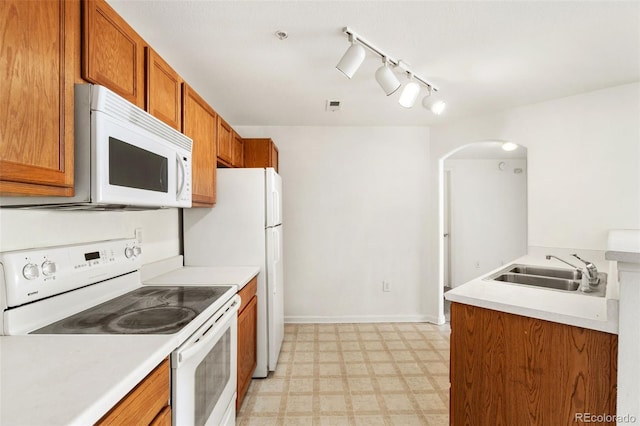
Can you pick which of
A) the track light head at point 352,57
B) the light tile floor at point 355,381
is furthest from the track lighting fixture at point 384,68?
the light tile floor at point 355,381

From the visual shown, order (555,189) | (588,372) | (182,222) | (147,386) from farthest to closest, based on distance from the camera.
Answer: (555,189) → (182,222) → (588,372) → (147,386)

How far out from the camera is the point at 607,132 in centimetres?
262

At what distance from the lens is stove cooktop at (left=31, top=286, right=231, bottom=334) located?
3.86 feet

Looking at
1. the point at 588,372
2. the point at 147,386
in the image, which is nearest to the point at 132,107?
the point at 147,386

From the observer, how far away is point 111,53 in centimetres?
126

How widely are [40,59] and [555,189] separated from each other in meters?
3.56

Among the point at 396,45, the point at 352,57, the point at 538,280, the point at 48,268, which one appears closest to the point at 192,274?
the point at 48,268

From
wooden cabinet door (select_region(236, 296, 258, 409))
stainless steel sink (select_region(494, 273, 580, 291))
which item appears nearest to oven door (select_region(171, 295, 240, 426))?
wooden cabinet door (select_region(236, 296, 258, 409))

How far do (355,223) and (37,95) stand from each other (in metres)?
3.12

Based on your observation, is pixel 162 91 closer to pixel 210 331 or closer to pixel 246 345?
pixel 210 331

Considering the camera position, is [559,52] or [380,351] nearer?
[559,52]

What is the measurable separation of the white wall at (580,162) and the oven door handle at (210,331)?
280cm

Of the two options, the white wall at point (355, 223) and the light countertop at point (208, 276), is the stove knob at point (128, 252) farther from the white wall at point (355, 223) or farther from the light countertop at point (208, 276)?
the white wall at point (355, 223)

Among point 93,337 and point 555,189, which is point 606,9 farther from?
point 93,337
